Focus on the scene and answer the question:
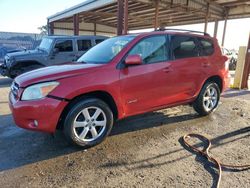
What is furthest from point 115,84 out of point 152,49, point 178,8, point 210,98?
point 178,8

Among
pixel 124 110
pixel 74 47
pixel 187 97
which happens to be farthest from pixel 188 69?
pixel 74 47

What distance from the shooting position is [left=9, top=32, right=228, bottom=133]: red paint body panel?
135 inches

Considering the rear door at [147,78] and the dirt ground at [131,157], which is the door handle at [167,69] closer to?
the rear door at [147,78]

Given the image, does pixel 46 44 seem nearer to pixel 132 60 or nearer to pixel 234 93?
pixel 132 60

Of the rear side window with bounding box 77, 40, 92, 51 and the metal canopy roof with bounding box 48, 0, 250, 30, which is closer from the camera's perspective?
the rear side window with bounding box 77, 40, 92, 51

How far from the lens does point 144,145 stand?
3.94 m

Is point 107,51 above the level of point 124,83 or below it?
above

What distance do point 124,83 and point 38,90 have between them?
134 centimetres

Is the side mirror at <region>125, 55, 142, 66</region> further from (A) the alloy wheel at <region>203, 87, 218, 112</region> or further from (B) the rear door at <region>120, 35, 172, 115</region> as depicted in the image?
(A) the alloy wheel at <region>203, 87, 218, 112</region>

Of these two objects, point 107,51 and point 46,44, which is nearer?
point 107,51

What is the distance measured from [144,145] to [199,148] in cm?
88

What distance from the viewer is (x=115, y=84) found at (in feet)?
12.6

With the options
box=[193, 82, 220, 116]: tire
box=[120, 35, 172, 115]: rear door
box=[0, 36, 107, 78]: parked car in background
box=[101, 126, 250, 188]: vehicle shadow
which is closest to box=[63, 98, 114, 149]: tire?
box=[120, 35, 172, 115]: rear door

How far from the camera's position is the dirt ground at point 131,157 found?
2.96 metres
